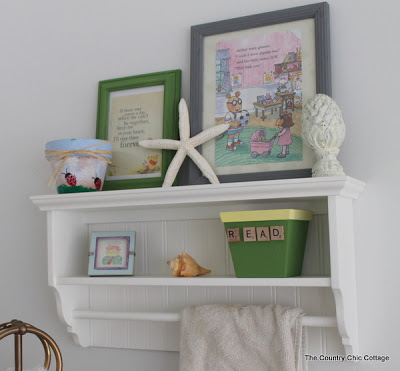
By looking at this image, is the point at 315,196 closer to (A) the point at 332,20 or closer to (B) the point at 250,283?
(B) the point at 250,283

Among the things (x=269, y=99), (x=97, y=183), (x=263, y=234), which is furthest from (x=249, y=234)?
(x=97, y=183)

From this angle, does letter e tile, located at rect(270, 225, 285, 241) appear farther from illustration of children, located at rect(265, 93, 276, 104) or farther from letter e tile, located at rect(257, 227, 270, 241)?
illustration of children, located at rect(265, 93, 276, 104)

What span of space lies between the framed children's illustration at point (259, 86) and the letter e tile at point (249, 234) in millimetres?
164

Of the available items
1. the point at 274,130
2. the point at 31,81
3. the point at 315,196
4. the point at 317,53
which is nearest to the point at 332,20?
the point at 317,53

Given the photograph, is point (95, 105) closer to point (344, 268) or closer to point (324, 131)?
point (324, 131)

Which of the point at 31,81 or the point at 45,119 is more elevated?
the point at 31,81

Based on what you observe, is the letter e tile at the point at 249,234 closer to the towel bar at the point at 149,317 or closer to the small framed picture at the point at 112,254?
the towel bar at the point at 149,317

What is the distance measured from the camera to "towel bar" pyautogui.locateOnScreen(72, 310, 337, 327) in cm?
147

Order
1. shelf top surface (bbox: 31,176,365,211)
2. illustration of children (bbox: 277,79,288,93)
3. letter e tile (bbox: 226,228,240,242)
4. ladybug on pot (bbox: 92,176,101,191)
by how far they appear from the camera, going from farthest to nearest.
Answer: ladybug on pot (bbox: 92,176,101,191) → illustration of children (bbox: 277,79,288,93) → letter e tile (bbox: 226,228,240,242) → shelf top surface (bbox: 31,176,365,211)

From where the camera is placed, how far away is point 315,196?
1.42 metres

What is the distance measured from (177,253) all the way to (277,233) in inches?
14.8

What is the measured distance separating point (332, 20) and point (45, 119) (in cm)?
93

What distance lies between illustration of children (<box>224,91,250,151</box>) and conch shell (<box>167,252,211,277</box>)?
12.2 inches

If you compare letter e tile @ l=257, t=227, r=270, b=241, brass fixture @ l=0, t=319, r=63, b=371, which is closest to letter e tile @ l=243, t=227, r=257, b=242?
letter e tile @ l=257, t=227, r=270, b=241
